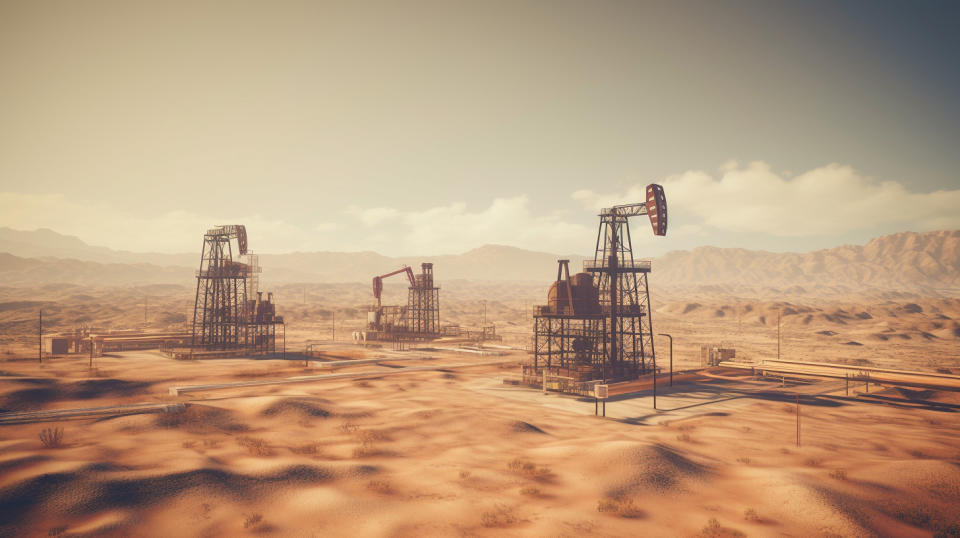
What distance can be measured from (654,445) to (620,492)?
4182 millimetres

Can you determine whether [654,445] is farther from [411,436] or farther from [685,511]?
[411,436]

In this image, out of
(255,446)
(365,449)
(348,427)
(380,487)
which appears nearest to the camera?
(380,487)

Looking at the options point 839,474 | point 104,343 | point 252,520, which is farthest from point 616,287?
point 104,343

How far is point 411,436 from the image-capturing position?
23.7 meters

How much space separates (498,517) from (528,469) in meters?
4.44

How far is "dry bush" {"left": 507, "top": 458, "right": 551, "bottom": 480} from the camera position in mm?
18375

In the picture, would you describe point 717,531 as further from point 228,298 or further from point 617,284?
point 228,298

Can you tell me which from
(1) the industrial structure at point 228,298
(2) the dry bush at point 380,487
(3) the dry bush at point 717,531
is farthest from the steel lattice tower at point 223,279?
(3) the dry bush at point 717,531

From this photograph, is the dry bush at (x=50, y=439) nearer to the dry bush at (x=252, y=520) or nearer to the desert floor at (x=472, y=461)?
the desert floor at (x=472, y=461)

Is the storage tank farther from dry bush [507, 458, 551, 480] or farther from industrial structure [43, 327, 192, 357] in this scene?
industrial structure [43, 327, 192, 357]

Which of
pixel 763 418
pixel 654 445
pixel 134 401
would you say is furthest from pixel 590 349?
pixel 134 401

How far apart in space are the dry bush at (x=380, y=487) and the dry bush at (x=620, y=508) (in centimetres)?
717

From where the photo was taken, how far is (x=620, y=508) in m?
15.5

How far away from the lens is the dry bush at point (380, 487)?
16.4 meters
